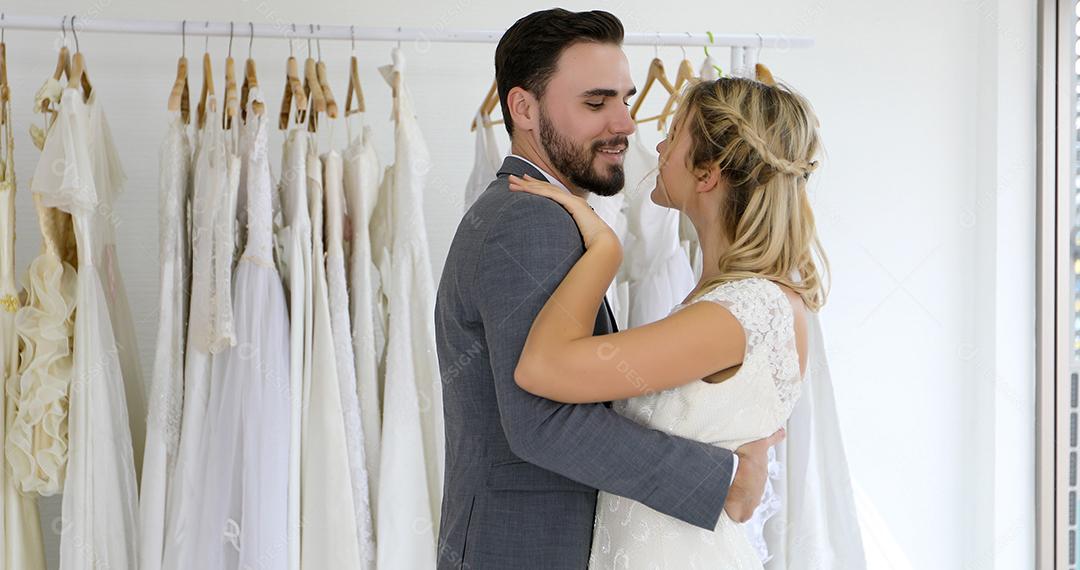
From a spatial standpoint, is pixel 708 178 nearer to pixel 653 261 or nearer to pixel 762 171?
pixel 762 171

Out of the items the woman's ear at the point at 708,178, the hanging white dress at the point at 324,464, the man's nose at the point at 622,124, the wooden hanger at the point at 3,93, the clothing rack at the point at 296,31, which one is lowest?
the hanging white dress at the point at 324,464

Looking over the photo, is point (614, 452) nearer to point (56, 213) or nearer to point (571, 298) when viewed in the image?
point (571, 298)

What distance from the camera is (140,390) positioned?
6.26ft

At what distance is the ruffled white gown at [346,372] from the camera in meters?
1.80

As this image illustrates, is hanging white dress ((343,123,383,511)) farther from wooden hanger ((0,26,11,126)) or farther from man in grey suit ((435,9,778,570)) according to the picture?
wooden hanger ((0,26,11,126))

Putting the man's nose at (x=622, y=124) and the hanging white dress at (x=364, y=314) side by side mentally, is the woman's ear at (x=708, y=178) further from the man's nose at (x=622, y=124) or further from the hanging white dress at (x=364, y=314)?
the hanging white dress at (x=364, y=314)

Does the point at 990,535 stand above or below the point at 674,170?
below

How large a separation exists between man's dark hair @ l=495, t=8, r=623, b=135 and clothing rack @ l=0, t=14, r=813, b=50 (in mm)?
400

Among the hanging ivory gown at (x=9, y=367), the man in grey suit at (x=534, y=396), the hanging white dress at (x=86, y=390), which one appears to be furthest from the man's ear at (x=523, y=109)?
the hanging ivory gown at (x=9, y=367)

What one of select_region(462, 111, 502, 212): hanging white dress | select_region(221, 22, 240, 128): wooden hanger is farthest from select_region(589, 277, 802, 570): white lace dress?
select_region(221, 22, 240, 128): wooden hanger

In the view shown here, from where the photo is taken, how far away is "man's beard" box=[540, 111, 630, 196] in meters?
1.48

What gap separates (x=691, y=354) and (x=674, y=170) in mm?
336

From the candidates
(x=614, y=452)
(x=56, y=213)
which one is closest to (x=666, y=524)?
(x=614, y=452)

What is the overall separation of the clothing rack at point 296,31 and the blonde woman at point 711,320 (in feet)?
1.77
